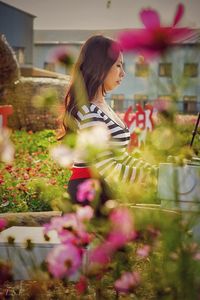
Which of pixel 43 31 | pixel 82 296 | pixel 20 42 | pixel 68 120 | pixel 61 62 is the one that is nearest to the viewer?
pixel 61 62

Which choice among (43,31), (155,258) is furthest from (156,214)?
(43,31)

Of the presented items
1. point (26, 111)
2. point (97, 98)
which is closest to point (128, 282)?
point (97, 98)

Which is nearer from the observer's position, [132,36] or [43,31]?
[132,36]

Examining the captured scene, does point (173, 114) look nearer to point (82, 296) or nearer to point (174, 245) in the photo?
point (174, 245)

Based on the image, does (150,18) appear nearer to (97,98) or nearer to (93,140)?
(93,140)

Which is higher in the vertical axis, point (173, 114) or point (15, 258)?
point (173, 114)

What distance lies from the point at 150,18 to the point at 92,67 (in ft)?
5.99

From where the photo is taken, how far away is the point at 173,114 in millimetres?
1415

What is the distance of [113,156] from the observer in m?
2.99

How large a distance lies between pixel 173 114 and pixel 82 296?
26.1 inches

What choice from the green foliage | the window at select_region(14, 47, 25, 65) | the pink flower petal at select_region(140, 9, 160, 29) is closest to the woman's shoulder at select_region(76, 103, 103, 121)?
the green foliage

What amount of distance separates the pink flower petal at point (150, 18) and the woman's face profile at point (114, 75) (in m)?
1.79

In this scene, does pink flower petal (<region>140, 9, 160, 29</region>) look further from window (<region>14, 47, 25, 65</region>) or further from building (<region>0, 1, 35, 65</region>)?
window (<region>14, 47, 25, 65</region>)

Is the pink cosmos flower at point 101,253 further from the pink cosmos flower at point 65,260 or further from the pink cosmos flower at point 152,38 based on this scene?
the pink cosmos flower at point 152,38
